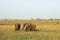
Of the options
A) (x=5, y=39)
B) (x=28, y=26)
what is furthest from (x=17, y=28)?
(x=5, y=39)

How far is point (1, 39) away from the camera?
21.6 metres

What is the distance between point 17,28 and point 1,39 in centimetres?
1661

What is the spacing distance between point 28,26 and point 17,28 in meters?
2.47

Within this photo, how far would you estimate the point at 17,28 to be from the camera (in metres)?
38.2

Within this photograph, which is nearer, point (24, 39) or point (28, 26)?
point (24, 39)

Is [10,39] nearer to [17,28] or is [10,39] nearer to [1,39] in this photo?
[1,39]

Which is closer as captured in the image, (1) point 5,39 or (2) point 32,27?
(1) point 5,39

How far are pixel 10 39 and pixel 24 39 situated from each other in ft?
4.74

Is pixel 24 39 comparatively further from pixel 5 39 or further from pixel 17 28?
pixel 17 28

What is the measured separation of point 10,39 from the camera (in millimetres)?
21578

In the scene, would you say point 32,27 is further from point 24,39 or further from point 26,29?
point 24,39

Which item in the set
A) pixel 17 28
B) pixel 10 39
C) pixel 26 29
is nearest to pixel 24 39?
pixel 10 39

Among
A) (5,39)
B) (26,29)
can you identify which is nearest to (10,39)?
(5,39)

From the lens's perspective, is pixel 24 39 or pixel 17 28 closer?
pixel 24 39
